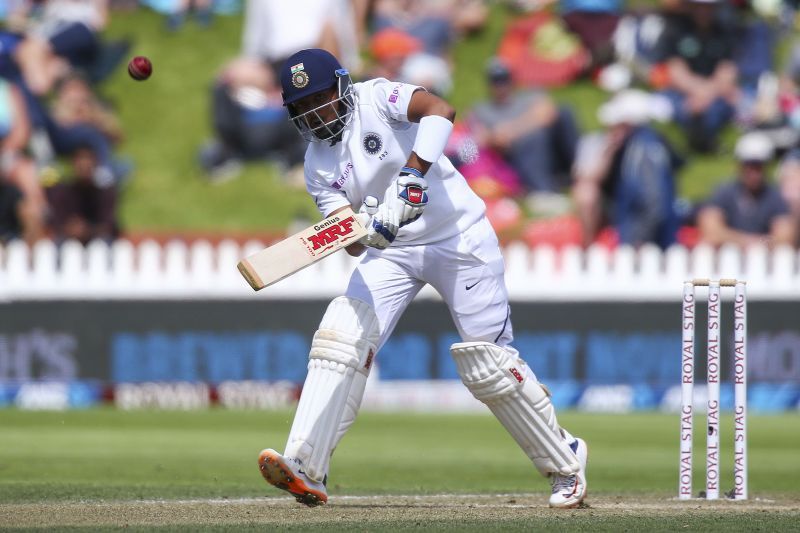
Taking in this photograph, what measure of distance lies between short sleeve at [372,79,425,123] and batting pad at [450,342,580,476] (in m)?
0.89

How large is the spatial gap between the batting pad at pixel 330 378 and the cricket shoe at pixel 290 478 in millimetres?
35

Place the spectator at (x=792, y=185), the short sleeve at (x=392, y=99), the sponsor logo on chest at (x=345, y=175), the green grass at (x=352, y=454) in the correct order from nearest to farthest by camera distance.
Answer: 1. the short sleeve at (x=392, y=99)
2. the sponsor logo on chest at (x=345, y=175)
3. the green grass at (x=352, y=454)
4. the spectator at (x=792, y=185)

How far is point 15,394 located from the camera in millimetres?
12711

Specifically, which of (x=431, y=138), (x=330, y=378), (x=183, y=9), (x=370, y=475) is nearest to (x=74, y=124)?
(x=183, y=9)

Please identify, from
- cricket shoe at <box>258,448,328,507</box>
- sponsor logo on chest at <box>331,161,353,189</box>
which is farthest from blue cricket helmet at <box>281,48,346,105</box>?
cricket shoe at <box>258,448,328,507</box>

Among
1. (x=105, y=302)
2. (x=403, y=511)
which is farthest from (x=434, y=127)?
(x=105, y=302)

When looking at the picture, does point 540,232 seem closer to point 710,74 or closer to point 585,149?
point 585,149

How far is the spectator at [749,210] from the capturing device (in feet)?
41.8

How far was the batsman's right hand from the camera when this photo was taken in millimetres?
5383

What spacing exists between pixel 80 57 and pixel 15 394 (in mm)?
4693

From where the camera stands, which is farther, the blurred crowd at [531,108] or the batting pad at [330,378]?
the blurred crowd at [531,108]

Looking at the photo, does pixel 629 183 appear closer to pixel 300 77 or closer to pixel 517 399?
pixel 517 399

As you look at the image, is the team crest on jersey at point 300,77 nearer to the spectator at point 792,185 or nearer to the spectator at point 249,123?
the spectator at point 792,185

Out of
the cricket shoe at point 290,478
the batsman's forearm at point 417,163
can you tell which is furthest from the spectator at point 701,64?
the cricket shoe at point 290,478
